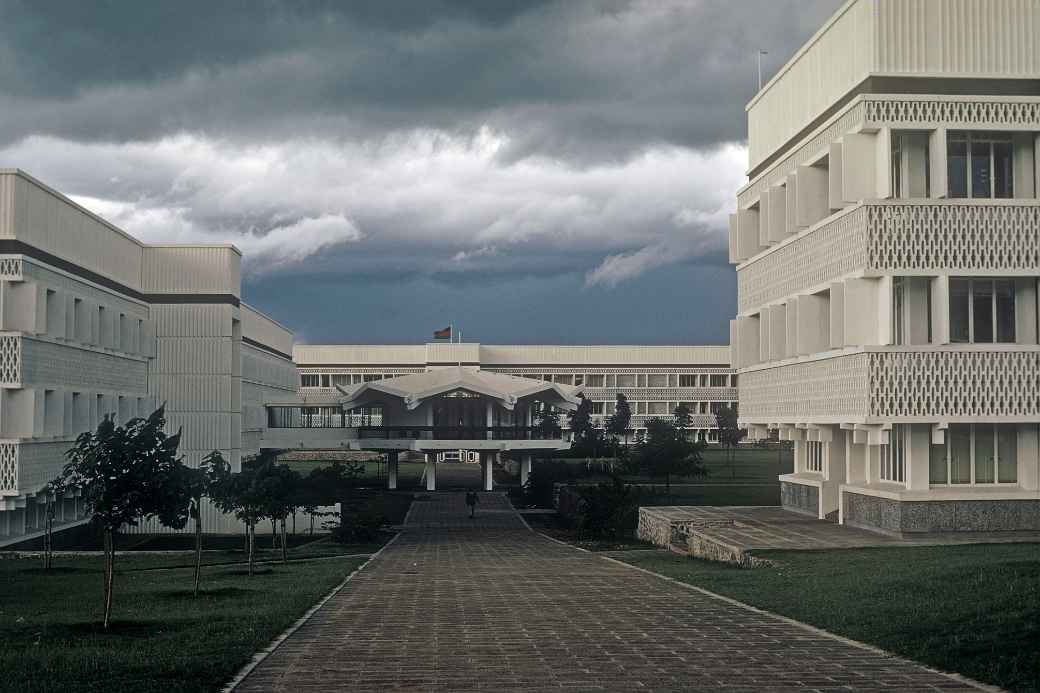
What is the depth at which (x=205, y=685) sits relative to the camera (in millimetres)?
10461

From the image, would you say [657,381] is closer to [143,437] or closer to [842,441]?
[842,441]

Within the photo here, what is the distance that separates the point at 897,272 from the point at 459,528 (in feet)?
70.8

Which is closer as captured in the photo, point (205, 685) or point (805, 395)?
point (205, 685)

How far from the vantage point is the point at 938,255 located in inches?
997

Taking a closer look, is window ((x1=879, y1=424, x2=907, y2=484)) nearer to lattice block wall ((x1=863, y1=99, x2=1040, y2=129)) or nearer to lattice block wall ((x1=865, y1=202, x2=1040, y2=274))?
lattice block wall ((x1=865, y1=202, x2=1040, y2=274))

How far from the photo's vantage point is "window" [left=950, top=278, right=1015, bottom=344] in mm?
25984

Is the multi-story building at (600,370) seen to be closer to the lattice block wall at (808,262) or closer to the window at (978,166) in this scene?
the lattice block wall at (808,262)

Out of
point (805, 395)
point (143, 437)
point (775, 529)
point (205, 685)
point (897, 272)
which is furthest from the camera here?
point (805, 395)

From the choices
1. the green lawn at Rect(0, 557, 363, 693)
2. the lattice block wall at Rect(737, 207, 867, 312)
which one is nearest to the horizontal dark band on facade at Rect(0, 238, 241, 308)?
the green lawn at Rect(0, 557, 363, 693)

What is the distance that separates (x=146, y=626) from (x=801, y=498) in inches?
894

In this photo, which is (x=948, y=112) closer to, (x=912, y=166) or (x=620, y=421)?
(x=912, y=166)

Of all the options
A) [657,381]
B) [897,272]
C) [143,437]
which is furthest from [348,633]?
[657,381]

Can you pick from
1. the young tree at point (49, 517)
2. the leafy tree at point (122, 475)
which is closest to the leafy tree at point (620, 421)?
the young tree at point (49, 517)

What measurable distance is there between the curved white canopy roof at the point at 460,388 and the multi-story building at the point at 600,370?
4168 cm
